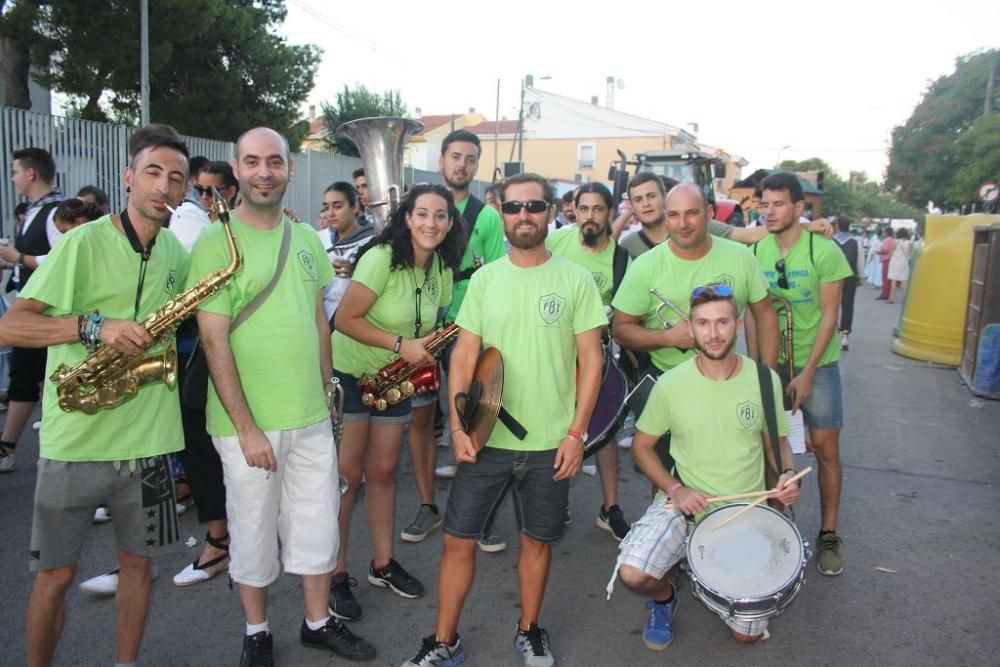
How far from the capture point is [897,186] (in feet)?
137

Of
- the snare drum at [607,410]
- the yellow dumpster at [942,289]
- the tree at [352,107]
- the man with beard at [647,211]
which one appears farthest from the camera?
the tree at [352,107]

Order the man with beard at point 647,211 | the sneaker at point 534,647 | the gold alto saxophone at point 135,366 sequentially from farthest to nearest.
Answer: the man with beard at point 647,211 < the sneaker at point 534,647 < the gold alto saxophone at point 135,366

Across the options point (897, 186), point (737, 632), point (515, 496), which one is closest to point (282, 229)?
point (515, 496)

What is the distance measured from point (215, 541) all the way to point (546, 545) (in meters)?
1.94

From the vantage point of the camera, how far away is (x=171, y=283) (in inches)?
117

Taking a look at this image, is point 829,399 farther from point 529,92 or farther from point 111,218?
point 529,92

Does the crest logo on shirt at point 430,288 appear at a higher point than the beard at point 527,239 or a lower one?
lower

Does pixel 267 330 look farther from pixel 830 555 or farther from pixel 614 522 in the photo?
pixel 830 555

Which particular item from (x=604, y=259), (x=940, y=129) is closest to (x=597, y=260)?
(x=604, y=259)

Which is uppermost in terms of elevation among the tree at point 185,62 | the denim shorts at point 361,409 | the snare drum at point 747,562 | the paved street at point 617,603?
the tree at point 185,62

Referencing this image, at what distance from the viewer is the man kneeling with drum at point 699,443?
11.2 ft

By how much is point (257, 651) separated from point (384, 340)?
4.82 feet

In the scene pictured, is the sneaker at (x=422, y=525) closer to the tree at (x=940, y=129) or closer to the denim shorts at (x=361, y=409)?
the denim shorts at (x=361, y=409)

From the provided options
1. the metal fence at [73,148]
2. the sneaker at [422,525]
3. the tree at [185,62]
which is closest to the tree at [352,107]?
the tree at [185,62]
